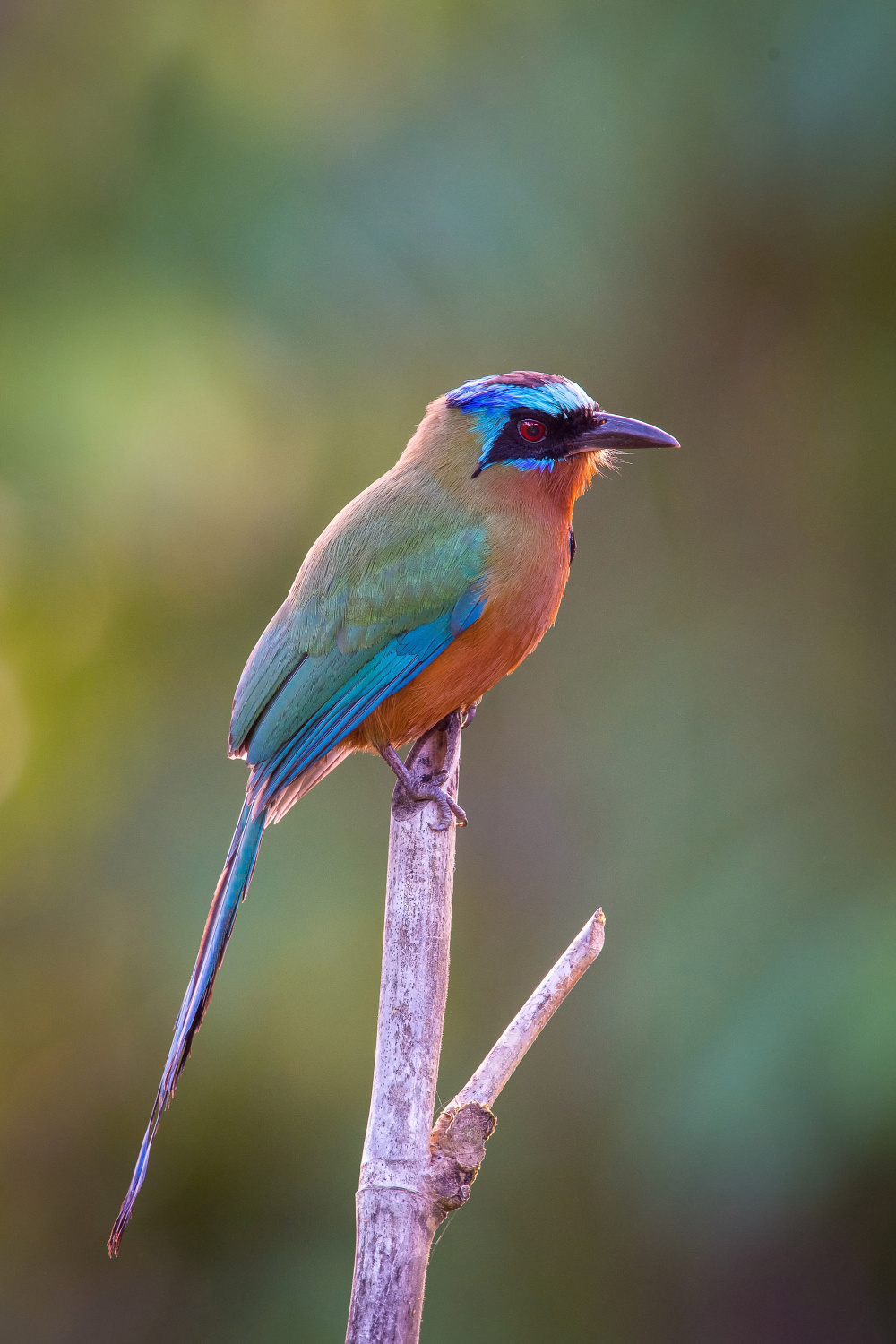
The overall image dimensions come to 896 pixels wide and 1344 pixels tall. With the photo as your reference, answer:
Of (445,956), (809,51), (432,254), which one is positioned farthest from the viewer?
(432,254)

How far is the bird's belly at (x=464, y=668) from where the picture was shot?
3.32 meters

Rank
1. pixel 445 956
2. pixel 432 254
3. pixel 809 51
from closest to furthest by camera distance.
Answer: pixel 445 956 < pixel 809 51 < pixel 432 254

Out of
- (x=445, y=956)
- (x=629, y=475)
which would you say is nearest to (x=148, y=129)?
(x=629, y=475)

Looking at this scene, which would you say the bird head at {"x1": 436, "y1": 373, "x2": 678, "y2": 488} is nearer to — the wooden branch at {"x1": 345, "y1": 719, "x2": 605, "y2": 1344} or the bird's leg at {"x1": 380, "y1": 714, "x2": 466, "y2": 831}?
the bird's leg at {"x1": 380, "y1": 714, "x2": 466, "y2": 831}

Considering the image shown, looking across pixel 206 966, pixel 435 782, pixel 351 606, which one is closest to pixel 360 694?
pixel 351 606

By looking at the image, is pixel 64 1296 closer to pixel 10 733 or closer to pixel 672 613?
pixel 10 733

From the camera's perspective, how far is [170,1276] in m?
6.17

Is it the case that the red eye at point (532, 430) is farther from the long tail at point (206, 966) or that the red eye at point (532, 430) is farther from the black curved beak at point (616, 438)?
the long tail at point (206, 966)

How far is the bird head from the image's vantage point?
3.49 metres

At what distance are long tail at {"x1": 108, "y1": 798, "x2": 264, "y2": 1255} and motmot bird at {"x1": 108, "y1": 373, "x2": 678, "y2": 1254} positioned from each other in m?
0.02

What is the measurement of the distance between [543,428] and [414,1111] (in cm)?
179

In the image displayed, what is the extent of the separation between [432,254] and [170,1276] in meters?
4.75

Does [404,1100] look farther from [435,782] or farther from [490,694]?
[490,694]

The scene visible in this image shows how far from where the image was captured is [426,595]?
3.30 meters
